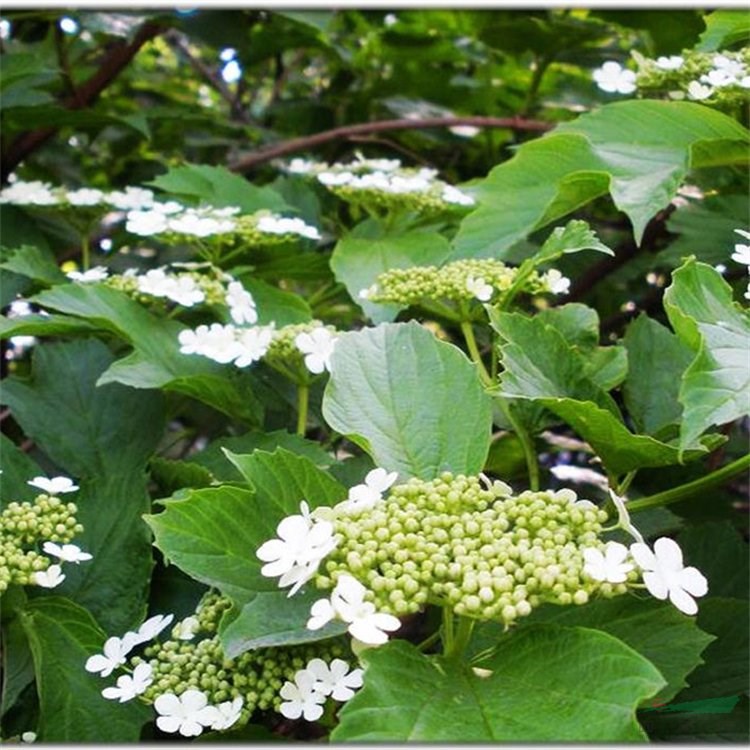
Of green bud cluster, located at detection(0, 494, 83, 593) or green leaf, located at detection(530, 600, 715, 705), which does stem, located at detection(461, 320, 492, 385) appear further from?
green bud cluster, located at detection(0, 494, 83, 593)

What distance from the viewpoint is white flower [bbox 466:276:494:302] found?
0.93 m

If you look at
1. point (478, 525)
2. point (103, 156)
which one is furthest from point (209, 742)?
point (103, 156)

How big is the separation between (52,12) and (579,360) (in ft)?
3.96

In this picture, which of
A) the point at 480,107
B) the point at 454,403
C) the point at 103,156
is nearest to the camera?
the point at 454,403

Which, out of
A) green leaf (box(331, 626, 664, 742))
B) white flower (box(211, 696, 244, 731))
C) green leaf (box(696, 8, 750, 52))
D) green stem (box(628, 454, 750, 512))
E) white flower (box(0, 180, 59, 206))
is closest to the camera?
green leaf (box(331, 626, 664, 742))

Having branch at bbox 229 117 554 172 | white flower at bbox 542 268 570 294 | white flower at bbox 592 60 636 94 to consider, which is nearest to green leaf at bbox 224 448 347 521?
white flower at bbox 542 268 570 294

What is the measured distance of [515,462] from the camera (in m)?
1.04

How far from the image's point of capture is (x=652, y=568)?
618 mm

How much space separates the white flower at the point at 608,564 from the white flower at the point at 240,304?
578 mm

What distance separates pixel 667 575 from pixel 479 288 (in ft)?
1.24

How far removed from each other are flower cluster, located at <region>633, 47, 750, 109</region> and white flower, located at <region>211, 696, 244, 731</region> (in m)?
0.72

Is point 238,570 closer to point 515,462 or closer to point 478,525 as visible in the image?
point 478,525

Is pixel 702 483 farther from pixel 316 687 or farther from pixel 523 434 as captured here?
pixel 316 687

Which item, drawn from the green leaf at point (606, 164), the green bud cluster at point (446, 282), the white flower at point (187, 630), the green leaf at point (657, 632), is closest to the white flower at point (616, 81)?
the green leaf at point (606, 164)
